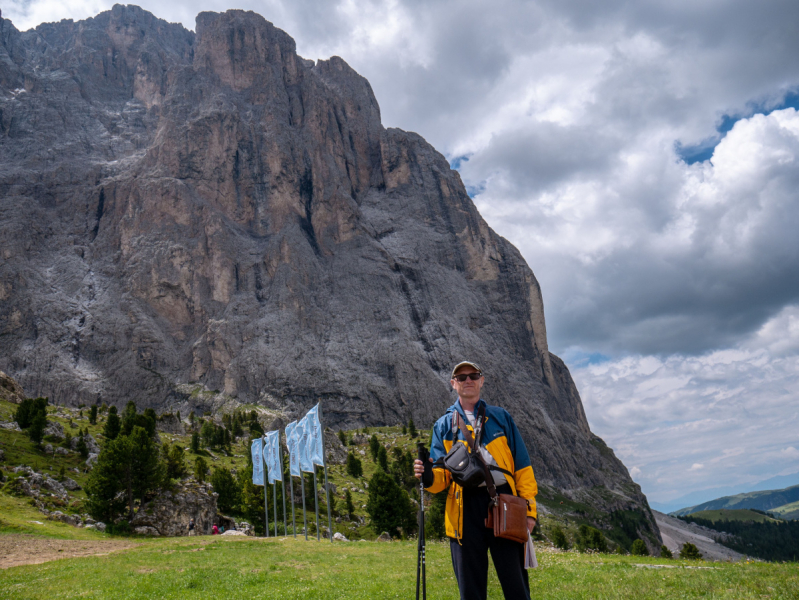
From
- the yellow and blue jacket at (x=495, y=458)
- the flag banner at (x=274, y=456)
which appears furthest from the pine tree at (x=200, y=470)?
the yellow and blue jacket at (x=495, y=458)

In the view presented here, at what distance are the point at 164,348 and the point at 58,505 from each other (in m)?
105

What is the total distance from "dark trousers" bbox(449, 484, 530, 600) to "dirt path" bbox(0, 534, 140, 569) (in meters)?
21.0

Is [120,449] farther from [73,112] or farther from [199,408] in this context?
[73,112]

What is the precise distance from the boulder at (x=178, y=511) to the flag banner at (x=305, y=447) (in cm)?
1552

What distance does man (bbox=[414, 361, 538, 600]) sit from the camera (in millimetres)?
6074

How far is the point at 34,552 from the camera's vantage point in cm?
2297

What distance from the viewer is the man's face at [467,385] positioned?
6906mm

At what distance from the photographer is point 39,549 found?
23.9m

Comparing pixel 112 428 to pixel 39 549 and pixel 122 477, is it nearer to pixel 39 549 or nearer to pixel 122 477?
pixel 122 477

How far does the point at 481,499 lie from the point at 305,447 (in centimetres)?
2677

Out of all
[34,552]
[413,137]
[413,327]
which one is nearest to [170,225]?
[413,327]

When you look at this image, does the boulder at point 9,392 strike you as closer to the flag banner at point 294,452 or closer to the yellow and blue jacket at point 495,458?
the flag banner at point 294,452

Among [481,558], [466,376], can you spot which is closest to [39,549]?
[481,558]

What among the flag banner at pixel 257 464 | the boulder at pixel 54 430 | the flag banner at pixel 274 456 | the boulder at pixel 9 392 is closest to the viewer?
the flag banner at pixel 274 456
